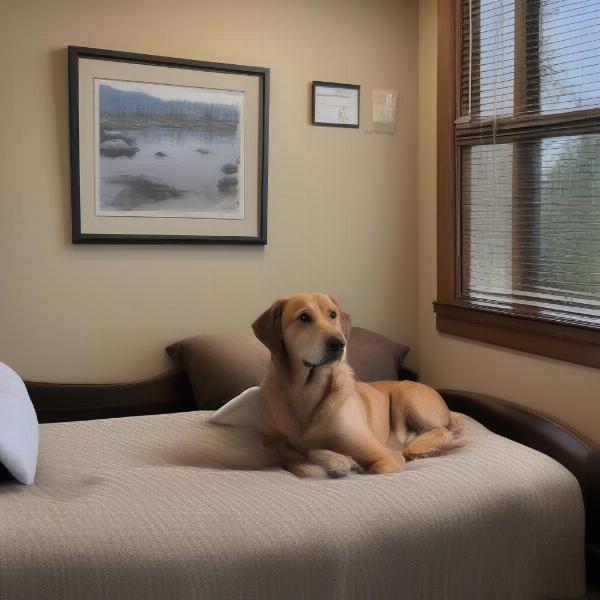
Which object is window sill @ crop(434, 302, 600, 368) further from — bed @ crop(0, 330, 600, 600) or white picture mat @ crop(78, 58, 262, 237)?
white picture mat @ crop(78, 58, 262, 237)

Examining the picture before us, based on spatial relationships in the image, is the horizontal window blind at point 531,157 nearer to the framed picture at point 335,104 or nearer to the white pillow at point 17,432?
the framed picture at point 335,104

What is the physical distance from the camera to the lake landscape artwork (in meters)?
2.74

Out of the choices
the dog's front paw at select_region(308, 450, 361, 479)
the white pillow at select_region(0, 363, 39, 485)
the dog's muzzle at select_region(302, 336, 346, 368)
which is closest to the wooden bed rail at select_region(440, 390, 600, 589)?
the dog's front paw at select_region(308, 450, 361, 479)

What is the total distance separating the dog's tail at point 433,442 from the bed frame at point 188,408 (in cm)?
21

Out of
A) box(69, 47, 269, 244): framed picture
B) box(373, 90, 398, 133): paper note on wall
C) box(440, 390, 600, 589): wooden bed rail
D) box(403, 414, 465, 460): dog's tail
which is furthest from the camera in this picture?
box(373, 90, 398, 133): paper note on wall

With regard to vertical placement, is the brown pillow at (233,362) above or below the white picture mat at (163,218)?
below

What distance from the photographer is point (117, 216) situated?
9.09ft

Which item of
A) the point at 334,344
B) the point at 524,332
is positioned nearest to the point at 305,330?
the point at 334,344

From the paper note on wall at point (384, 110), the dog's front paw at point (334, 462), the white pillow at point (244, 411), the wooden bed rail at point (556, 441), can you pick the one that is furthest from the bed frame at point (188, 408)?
the paper note on wall at point (384, 110)

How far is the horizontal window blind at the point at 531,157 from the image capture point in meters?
2.45

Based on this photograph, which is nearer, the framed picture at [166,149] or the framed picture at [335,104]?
the framed picture at [166,149]

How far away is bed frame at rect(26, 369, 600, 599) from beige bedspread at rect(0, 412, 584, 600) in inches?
7.1

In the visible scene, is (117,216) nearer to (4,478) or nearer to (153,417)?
(153,417)

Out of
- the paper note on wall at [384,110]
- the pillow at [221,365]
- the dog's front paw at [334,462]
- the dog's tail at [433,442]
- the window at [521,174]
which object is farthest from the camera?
the paper note on wall at [384,110]
